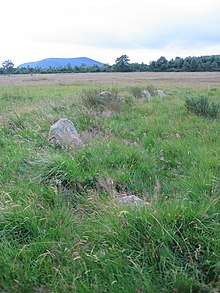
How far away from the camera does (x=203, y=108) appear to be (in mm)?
9258

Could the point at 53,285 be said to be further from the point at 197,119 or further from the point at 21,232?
the point at 197,119

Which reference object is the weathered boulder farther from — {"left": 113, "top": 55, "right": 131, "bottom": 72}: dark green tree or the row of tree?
{"left": 113, "top": 55, "right": 131, "bottom": 72}: dark green tree

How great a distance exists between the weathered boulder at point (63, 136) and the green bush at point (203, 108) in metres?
4.14

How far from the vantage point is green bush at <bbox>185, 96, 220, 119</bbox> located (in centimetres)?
910

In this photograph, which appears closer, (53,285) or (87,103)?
(53,285)

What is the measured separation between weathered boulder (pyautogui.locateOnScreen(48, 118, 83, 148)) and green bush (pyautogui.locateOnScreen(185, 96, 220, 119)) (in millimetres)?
4139

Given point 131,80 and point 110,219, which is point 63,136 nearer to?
point 110,219

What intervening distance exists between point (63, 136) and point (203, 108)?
459 cm

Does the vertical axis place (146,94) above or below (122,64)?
below

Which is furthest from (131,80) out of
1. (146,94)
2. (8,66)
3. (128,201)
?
(8,66)

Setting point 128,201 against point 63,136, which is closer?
point 128,201

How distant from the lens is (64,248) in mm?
2938

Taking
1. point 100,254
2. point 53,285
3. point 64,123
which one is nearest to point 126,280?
point 100,254

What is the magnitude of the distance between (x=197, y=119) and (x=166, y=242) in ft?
19.8
